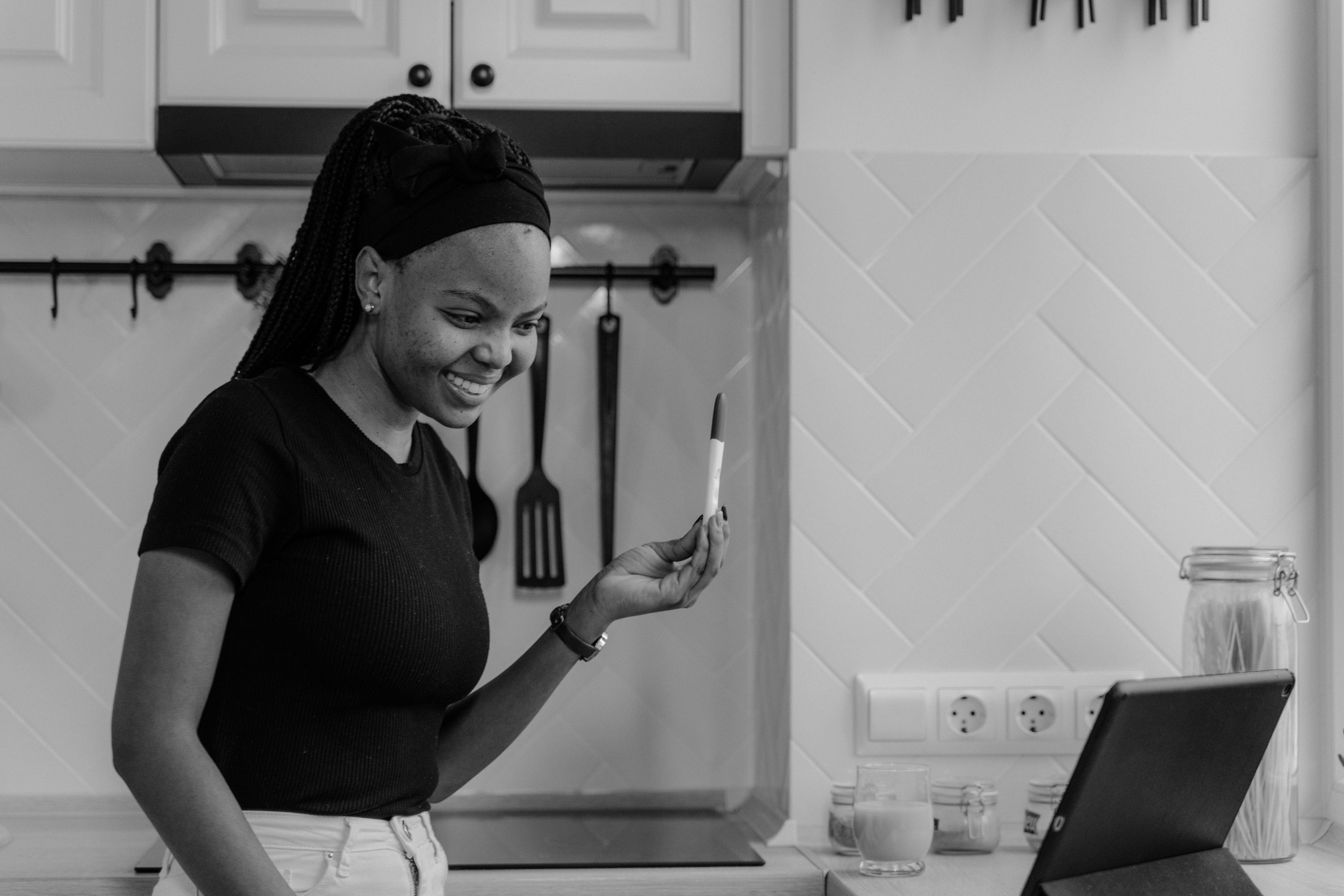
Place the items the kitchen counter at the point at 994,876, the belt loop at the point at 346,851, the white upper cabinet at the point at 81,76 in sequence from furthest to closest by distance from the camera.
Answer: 1. the white upper cabinet at the point at 81,76
2. the kitchen counter at the point at 994,876
3. the belt loop at the point at 346,851

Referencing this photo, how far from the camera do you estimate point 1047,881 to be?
0.89m

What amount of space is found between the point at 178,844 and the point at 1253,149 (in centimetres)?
140

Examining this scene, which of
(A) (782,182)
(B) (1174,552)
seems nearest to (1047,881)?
(B) (1174,552)

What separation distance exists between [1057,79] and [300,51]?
2.87 ft

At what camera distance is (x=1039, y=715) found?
5.24 ft

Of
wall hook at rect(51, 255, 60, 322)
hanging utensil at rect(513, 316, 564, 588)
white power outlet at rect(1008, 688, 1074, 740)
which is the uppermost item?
wall hook at rect(51, 255, 60, 322)

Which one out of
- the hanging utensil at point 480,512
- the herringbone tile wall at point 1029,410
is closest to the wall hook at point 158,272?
the hanging utensil at point 480,512

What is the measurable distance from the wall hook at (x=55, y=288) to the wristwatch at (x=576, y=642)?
934 millimetres

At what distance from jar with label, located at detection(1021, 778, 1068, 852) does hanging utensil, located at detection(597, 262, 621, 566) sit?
62cm

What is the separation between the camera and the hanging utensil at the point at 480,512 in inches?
71.1

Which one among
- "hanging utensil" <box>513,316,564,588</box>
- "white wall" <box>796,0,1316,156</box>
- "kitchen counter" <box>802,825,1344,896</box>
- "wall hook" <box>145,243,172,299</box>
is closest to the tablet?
"kitchen counter" <box>802,825,1344,896</box>

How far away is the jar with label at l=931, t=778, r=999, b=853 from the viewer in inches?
57.5

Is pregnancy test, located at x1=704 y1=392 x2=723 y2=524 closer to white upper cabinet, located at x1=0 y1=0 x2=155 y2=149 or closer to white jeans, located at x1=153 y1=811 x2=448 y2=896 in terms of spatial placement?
white jeans, located at x1=153 y1=811 x2=448 y2=896

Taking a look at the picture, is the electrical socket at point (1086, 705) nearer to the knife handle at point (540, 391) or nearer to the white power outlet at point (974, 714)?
the white power outlet at point (974, 714)
